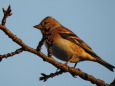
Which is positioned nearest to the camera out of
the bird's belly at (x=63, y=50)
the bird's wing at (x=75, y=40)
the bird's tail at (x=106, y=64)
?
the bird's belly at (x=63, y=50)

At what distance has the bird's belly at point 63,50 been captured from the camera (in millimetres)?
6996

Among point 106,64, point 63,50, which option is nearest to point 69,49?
point 63,50

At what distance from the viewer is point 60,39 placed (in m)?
7.48

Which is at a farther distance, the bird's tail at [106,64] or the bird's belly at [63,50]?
the bird's tail at [106,64]

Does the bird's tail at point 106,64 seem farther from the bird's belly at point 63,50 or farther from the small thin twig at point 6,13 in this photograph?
the small thin twig at point 6,13

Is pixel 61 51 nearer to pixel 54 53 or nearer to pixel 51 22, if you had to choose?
pixel 54 53

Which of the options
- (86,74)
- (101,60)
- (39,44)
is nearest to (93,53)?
(101,60)

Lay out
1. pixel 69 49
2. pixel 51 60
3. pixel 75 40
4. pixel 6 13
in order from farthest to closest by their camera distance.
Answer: pixel 75 40, pixel 69 49, pixel 51 60, pixel 6 13

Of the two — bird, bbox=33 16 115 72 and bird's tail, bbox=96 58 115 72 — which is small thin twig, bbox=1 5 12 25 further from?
bird's tail, bbox=96 58 115 72

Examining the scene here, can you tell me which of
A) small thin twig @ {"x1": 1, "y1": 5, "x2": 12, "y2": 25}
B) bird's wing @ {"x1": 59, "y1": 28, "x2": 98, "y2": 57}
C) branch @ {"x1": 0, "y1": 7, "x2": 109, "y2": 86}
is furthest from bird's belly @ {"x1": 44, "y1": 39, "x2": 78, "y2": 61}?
small thin twig @ {"x1": 1, "y1": 5, "x2": 12, "y2": 25}

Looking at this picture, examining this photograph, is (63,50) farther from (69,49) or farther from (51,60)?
(51,60)

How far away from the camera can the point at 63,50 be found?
712cm

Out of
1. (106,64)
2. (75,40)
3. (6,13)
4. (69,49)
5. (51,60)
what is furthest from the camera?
(75,40)

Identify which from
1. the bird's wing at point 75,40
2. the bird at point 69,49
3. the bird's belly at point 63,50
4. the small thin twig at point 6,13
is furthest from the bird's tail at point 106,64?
the small thin twig at point 6,13
